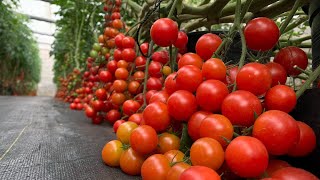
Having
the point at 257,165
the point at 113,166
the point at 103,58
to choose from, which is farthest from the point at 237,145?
the point at 103,58

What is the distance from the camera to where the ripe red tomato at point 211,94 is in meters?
0.64

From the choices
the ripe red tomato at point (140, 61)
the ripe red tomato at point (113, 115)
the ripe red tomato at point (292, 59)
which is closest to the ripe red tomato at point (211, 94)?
the ripe red tomato at point (292, 59)

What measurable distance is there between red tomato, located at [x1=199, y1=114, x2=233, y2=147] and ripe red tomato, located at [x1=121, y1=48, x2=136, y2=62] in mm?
870

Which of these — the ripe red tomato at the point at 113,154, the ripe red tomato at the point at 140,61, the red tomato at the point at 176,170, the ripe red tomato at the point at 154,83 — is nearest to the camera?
the red tomato at the point at 176,170

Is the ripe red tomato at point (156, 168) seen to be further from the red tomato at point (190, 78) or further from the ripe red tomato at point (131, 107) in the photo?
the ripe red tomato at point (131, 107)

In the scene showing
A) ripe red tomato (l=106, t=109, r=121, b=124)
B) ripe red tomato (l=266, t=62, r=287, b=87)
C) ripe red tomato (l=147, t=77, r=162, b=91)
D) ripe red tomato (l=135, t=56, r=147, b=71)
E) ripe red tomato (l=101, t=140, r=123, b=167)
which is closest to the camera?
ripe red tomato (l=266, t=62, r=287, b=87)

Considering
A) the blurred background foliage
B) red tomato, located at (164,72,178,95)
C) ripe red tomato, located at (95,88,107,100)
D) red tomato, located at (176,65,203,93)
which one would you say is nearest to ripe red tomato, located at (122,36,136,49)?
ripe red tomato, located at (95,88,107,100)

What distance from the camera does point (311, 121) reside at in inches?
27.0

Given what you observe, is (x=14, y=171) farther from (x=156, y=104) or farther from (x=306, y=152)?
(x=306, y=152)

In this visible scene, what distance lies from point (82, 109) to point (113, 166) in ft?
7.03

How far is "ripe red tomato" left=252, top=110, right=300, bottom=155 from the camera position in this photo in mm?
549

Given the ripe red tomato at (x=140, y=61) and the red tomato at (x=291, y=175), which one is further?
the ripe red tomato at (x=140, y=61)

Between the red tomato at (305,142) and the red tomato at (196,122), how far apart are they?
0.64ft

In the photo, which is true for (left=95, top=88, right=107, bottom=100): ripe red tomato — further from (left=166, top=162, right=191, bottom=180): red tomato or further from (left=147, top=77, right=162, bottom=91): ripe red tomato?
(left=166, top=162, right=191, bottom=180): red tomato
